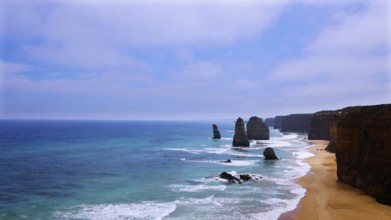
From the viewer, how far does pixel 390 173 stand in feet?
93.7

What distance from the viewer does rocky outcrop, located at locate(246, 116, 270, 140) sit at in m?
115

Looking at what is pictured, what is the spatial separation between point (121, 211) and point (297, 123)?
150 m

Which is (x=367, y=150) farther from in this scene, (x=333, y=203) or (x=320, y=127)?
(x=320, y=127)

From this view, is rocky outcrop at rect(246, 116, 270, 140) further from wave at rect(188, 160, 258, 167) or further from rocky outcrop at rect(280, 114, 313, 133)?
wave at rect(188, 160, 258, 167)

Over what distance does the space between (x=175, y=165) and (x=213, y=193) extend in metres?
20.6

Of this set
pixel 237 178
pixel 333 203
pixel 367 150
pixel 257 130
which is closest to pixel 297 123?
pixel 257 130

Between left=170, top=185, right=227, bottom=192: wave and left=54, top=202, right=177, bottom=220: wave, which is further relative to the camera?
left=170, top=185, right=227, bottom=192: wave

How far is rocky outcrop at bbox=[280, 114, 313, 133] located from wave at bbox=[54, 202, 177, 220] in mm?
137973

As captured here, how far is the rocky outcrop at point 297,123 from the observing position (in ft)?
527

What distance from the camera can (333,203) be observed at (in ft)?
100

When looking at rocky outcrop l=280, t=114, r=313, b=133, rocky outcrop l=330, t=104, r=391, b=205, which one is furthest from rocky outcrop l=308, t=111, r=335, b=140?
rocky outcrop l=330, t=104, r=391, b=205

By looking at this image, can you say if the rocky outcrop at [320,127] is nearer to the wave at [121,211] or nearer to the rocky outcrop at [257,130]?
the rocky outcrop at [257,130]

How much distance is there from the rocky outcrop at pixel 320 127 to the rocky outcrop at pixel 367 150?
69885mm

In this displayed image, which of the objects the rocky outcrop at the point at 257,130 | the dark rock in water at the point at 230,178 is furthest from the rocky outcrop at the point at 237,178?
the rocky outcrop at the point at 257,130
